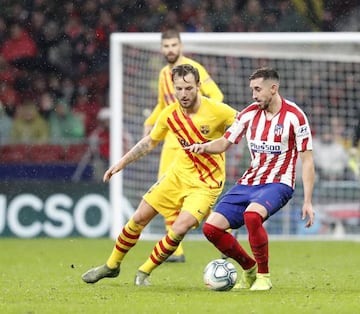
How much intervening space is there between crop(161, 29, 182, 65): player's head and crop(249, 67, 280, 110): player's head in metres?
2.77

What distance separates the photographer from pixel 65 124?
17219 millimetres

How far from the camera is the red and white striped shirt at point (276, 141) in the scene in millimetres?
8258

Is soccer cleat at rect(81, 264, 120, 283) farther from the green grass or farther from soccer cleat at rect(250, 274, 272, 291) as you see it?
soccer cleat at rect(250, 274, 272, 291)

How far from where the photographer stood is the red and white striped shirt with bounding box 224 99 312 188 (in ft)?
27.1

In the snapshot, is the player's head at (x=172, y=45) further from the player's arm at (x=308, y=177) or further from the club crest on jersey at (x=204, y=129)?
the player's arm at (x=308, y=177)

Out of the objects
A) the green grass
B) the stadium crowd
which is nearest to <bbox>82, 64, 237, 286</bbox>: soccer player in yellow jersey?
the green grass

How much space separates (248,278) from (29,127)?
887cm

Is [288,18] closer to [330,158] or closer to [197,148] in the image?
[330,158]

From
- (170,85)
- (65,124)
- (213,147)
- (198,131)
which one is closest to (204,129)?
(198,131)

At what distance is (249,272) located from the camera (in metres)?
8.53

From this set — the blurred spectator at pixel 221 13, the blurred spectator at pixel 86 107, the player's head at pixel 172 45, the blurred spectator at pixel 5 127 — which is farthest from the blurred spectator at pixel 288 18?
the player's head at pixel 172 45

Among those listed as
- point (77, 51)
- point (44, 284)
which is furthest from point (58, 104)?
point (44, 284)

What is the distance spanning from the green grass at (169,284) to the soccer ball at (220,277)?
0.09m

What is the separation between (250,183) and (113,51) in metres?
6.49
